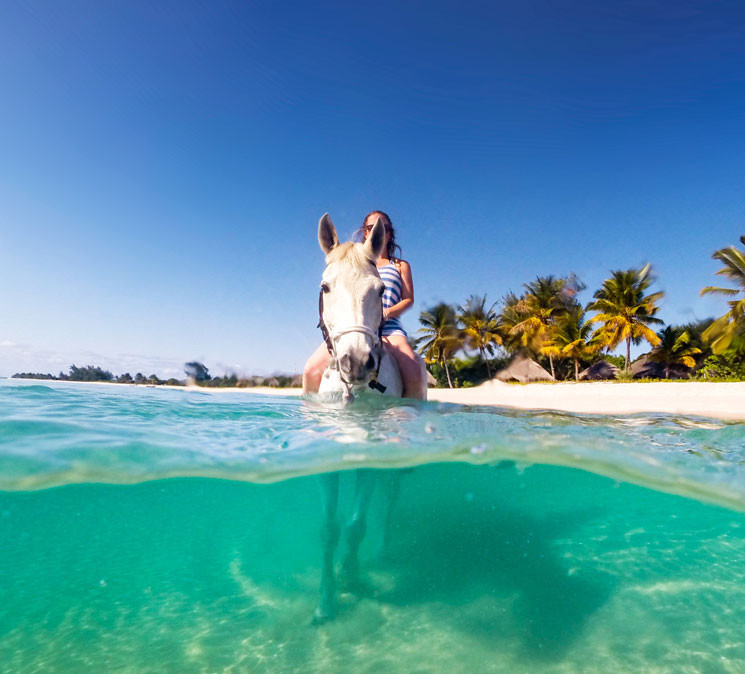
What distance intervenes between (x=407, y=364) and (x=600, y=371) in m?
37.2

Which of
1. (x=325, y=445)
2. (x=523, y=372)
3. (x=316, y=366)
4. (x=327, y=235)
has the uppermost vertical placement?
(x=523, y=372)

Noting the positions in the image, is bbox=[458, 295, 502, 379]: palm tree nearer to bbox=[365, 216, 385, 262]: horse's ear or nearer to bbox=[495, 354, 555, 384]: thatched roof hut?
bbox=[495, 354, 555, 384]: thatched roof hut

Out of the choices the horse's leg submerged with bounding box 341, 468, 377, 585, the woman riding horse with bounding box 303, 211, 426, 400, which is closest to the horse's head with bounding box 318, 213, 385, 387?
the woman riding horse with bounding box 303, 211, 426, 400

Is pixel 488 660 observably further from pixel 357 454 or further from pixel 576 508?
pixel 576 508

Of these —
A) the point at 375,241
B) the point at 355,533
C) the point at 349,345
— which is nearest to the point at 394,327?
the point at 375,241

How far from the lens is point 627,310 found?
34875 millimetres

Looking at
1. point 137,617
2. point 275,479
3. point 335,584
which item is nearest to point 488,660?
point 335,584

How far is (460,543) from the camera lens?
731 centimetres

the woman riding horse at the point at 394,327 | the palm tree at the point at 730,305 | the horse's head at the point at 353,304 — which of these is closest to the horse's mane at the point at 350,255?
the horse's head at the point at 353,304

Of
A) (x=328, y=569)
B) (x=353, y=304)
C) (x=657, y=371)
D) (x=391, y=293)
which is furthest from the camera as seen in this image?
(x=657, y=371)

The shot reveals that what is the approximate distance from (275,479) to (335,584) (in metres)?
1.43

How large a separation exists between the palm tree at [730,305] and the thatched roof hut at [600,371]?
8.45 meters

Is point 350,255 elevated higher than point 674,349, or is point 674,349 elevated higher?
point 674,349

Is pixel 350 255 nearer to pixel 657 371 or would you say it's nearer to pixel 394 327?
pixel 394 327
